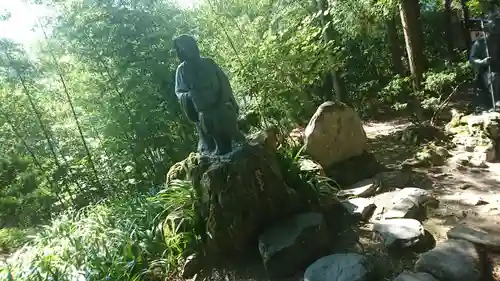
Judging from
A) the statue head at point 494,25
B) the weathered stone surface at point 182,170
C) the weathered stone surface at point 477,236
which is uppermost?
the statue head at point 494,25

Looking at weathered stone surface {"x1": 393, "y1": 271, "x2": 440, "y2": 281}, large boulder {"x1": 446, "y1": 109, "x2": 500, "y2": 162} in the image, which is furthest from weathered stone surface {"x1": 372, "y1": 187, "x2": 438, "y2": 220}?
large boulder {"x1": 446, "y1": 109, "x2": 500, "y2": 162}

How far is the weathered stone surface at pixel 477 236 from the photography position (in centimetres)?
298

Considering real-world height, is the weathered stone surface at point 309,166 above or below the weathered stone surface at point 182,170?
below

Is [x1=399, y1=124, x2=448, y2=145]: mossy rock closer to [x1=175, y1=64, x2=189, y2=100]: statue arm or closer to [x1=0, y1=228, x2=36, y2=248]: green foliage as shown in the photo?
[x1=175, y1=64, x2=189, y2=100]: statue arm

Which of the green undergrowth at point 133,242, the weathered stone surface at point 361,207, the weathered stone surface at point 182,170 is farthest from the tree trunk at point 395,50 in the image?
the weathered stone surface at point 182,170

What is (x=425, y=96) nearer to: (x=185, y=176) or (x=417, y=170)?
(x=417, y=170)

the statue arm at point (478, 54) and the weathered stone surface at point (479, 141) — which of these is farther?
the statue arm at point (478, 54)

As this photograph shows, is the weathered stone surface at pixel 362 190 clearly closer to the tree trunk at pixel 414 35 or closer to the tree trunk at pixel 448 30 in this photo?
the tree trunk at pixel 414 35

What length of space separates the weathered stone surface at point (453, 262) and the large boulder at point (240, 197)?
42.4 inches

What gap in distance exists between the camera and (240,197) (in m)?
3.28

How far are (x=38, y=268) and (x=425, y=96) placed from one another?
6.22 m

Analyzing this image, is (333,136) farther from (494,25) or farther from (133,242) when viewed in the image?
(133,242)

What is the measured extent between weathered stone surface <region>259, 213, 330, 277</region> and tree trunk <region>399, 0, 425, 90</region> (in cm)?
483

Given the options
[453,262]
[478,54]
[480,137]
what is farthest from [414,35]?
[453,262]
